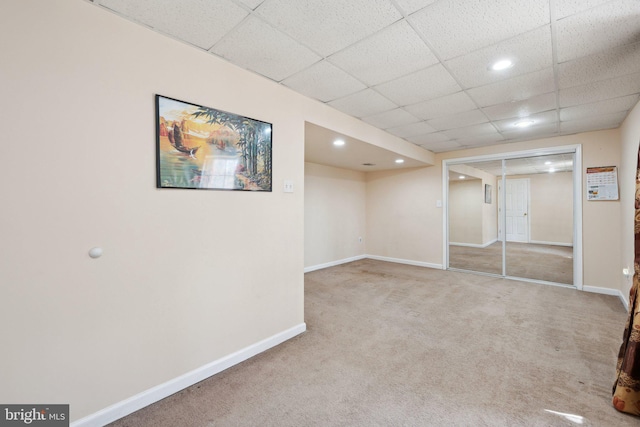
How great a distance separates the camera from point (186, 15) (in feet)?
5.30

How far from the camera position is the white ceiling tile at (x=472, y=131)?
3.76 meters

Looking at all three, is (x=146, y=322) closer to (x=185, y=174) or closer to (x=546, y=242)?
(x=185, y=174)

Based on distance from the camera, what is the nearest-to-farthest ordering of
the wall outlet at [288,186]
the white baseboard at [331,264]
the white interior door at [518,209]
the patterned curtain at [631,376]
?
the patterned curtain at [631,376] → the wall outlet at [288,186] → the white baseboard at [331,264] → the white interior door at [518,209]

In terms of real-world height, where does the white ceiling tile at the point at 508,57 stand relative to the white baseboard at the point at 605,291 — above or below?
above

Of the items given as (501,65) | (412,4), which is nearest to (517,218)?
(501,65)

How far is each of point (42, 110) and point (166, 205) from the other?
751 mm

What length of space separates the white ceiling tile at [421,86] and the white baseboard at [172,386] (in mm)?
2594

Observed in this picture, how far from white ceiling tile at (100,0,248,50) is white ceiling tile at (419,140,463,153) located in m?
3.98

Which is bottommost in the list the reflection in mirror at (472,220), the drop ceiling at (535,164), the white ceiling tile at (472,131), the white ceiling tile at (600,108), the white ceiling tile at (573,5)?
the reflection in mirror at (472,220)

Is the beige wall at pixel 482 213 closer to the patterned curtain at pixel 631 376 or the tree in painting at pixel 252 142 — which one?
the patterned curtain at pixel 631 376

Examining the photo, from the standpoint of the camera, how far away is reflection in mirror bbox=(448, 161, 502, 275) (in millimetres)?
5827

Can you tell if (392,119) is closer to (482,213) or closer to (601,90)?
(601,90)

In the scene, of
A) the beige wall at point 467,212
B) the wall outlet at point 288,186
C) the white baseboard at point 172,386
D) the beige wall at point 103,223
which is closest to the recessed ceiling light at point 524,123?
the beige wall at point 467,212

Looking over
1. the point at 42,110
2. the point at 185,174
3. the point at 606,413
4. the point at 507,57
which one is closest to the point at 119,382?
the point at 185,174
